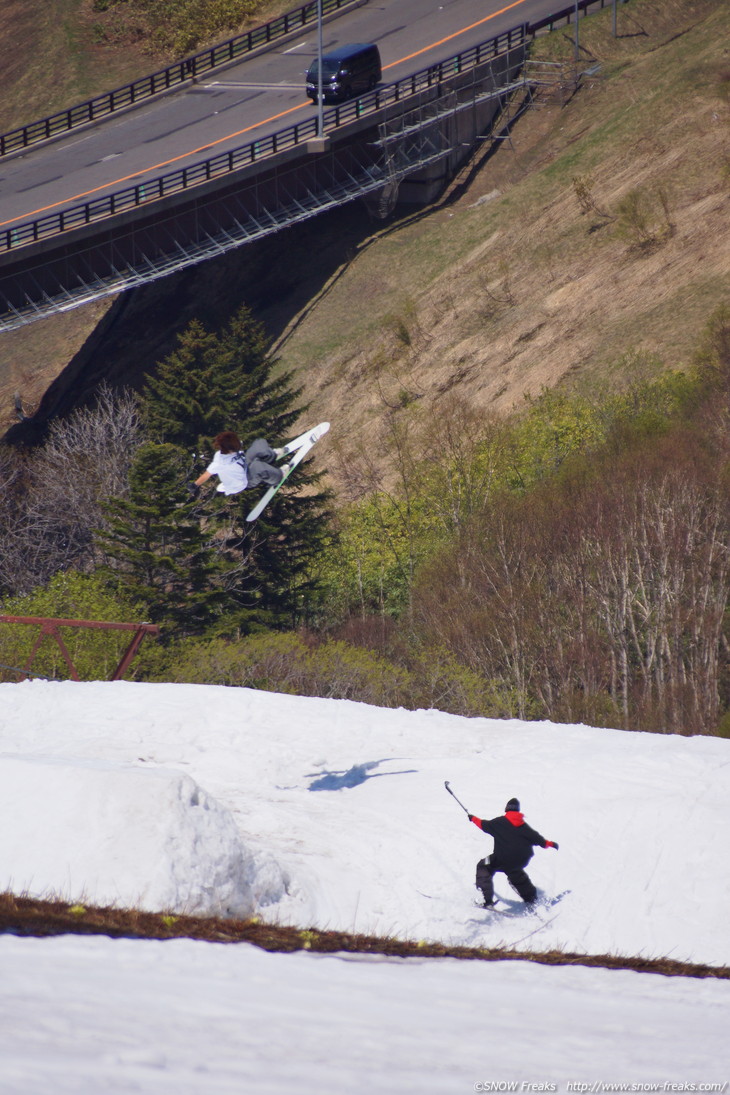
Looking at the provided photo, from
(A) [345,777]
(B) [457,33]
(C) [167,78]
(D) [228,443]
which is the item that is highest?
Result: (B) [457,33]

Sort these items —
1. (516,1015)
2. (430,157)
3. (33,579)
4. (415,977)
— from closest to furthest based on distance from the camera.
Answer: (516,1015)
(415,977)
(33,579)
(430,157)

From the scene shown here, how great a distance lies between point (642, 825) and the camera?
16688mm

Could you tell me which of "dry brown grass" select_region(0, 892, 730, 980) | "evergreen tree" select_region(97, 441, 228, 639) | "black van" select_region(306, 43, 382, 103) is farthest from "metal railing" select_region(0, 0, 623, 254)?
"dry brown grass" select_region(0, 892, 730, 980)

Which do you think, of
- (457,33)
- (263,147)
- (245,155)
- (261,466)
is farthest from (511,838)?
(457,33)

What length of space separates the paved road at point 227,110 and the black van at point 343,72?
5.60 ft

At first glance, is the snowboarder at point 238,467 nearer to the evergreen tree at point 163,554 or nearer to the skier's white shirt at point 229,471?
the skier's white shirt at point 229,471

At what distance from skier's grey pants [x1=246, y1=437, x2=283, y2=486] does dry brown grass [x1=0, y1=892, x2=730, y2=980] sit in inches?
268

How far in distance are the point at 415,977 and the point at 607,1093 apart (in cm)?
350

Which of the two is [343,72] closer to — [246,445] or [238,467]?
[246,445]

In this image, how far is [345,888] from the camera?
49.2ft

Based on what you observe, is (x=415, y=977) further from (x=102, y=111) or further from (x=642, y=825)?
(x=102, y=111)

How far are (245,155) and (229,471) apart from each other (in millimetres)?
34994

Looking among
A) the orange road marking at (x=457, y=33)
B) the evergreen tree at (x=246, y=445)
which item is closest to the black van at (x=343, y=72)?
the orange road marking at (x=457, y=33)

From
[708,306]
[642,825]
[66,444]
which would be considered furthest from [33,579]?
[642,825]
